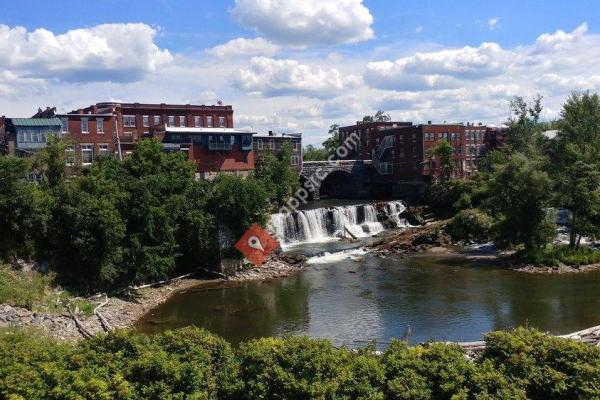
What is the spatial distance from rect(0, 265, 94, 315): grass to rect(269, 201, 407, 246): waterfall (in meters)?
23.7

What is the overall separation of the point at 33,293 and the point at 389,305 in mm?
22005

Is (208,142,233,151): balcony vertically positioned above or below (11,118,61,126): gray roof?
below

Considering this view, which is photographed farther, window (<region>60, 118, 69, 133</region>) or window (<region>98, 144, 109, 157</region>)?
window (<region>98, 144, 109, 157</region>)

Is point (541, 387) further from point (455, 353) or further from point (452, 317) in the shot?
point (452, 317)

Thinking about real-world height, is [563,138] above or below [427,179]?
above

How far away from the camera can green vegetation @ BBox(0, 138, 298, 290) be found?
3516 centimetres

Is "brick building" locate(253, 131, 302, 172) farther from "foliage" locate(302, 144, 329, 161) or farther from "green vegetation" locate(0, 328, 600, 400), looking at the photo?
"green vegetation" locate(0, 328, 600, 400)

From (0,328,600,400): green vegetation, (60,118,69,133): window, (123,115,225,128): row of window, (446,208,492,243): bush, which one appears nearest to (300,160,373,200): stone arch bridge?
(123,115,225,128): row of window

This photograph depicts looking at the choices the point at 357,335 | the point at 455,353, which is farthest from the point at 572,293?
the point at 455,353

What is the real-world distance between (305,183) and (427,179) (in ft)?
64.3

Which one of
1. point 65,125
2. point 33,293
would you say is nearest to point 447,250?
point 33,293

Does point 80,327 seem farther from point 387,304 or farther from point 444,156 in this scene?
point 444,156

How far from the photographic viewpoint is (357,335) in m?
29.8

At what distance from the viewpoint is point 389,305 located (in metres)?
35.6
